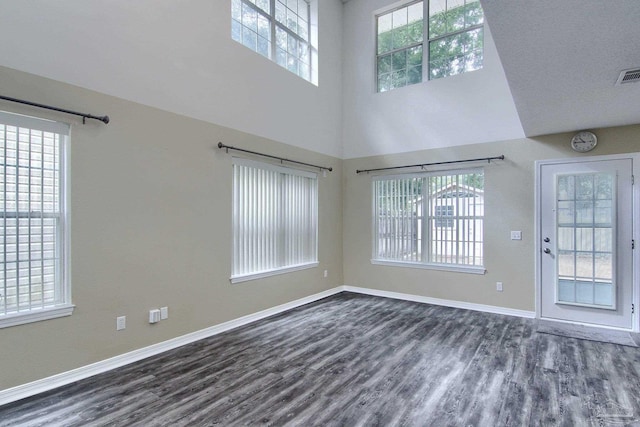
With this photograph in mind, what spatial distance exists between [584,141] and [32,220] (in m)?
5.79

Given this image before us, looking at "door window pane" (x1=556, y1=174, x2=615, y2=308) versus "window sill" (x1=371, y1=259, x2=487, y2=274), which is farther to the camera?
"window sill" (x1=371, y1=259, x2=487, y2=274)

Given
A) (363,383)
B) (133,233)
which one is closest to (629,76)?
(363,383)

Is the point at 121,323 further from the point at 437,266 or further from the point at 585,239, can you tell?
the point at 585,239

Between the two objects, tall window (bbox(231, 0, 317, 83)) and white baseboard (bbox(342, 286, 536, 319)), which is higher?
tall window (bbox(231, 0, 317, 83))

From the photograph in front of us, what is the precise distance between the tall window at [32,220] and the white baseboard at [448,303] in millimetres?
4324

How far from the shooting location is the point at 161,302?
3346mm

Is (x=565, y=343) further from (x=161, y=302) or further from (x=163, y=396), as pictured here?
(x=161, y=302)

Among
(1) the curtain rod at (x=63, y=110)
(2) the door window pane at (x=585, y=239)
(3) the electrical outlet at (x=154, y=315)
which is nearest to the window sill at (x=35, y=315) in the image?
(3) the electrical outlet at (x=154, y=315)

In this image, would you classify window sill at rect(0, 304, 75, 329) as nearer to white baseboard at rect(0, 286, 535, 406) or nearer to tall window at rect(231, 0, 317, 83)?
white baseboard at rect(0, 286, 535, 406)

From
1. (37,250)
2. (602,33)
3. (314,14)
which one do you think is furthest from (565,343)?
(314,14)

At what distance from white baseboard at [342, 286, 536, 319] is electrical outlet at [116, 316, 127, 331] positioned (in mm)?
3813

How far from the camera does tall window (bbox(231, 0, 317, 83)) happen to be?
14.3 feet

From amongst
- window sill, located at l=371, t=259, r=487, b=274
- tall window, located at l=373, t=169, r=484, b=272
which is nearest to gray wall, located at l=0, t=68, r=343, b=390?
window sill, located at l=371, t=259, r=487, b=274

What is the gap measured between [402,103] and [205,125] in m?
3.27
